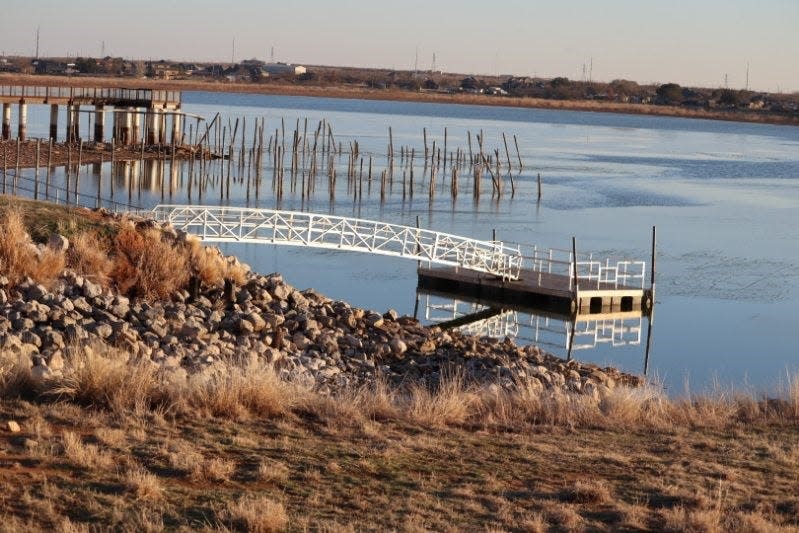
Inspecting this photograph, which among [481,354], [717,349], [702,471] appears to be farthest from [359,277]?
[702,471]

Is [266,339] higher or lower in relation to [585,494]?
lower

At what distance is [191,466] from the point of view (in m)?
9.31

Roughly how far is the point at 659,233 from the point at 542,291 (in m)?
18.7

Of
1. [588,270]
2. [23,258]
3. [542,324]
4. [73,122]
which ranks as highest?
[73,122]

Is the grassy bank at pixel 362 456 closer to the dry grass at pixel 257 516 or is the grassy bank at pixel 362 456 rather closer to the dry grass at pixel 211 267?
the dry grass at pixel 257 516

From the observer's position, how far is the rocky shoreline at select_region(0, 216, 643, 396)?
615 inches

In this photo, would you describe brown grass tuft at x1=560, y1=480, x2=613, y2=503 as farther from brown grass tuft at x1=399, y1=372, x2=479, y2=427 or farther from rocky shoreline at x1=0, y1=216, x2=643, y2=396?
rocky shoreline at x1=0, y1=216, x2=643, y2=396

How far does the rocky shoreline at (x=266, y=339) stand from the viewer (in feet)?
51.3

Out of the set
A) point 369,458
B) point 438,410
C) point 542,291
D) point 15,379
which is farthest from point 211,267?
point 369,458

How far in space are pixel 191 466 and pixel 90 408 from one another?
214 centimetres

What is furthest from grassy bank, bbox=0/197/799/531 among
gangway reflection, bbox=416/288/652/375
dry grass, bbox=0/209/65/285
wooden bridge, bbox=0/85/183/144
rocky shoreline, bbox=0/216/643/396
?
wooden bridge, bbox=0/85/183/144

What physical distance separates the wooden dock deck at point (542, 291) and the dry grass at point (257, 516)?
23201mm

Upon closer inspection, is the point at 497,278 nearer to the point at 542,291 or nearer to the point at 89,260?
the point at 542,291

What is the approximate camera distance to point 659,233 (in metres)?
49.2
